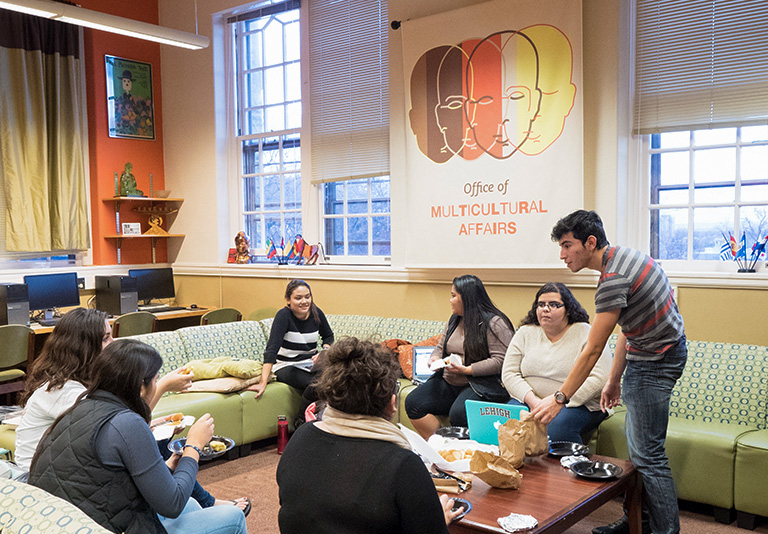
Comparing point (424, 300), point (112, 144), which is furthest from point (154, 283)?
point (424, 300)

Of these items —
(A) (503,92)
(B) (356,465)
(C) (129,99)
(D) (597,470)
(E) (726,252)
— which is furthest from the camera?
(C) (129,99)

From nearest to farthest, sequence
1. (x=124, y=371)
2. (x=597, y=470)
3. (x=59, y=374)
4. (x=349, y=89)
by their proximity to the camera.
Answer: (x=124, y=371), (x=59, y=374), (x=597, y=470), (x=349, y=89)

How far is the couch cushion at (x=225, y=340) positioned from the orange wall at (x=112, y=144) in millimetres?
2517

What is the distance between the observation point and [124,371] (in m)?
1.97

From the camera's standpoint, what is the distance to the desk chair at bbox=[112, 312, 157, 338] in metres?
5.61

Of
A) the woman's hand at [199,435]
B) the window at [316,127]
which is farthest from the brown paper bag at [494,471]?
the window at [316,127]

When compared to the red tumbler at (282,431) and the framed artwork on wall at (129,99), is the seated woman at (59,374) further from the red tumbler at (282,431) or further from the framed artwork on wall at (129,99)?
the framed artwork on wall at (129,99)

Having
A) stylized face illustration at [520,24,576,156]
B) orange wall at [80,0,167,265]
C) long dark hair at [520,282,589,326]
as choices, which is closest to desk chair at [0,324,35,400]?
orange wall at [80,0,167,265]

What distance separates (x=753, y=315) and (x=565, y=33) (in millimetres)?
2102

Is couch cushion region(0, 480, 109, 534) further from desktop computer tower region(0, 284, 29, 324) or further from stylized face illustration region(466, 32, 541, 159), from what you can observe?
desktop computer tower region(0, 284, 29, 324)

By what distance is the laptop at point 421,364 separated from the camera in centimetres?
434

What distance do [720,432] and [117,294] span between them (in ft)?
16.8

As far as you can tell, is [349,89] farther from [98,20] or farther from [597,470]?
[597,470]

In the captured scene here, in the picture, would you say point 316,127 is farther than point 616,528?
Yes
